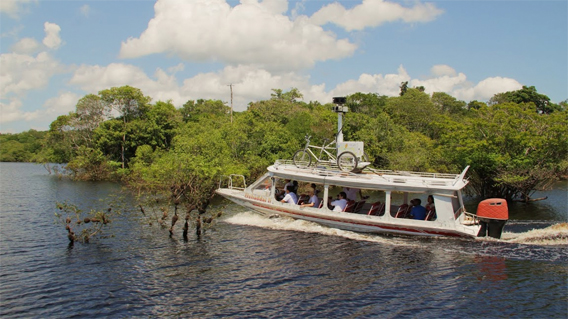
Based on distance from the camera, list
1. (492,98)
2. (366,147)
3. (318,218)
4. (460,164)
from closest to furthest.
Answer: (318,218) < (460,164) < (366,147) < (492,98)

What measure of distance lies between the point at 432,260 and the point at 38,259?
1451cm

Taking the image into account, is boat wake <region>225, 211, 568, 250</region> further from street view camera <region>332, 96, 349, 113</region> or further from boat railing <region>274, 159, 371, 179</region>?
→ street view camera <region>332, 96, 349, 113</region>

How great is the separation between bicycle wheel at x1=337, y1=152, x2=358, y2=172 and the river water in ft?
10.2

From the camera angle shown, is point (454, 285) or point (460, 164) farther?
point (460, 164)

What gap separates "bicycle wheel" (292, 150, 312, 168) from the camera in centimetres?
2097

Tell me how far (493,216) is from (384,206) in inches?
191

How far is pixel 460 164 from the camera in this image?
30.6m

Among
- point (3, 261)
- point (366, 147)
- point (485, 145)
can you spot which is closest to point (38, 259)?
point (3, 261)

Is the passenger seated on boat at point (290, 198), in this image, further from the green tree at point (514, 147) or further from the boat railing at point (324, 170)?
the green tree at point (514, 147)

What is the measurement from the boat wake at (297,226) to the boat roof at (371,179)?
216 centimetres

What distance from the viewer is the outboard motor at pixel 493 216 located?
16.5 m

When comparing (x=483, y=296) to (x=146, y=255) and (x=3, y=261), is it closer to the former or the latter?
(x=146, y=255)

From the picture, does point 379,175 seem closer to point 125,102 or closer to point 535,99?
point 125,102

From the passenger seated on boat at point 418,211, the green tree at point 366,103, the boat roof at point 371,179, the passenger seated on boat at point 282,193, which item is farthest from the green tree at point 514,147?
the green tree at point 366,103
